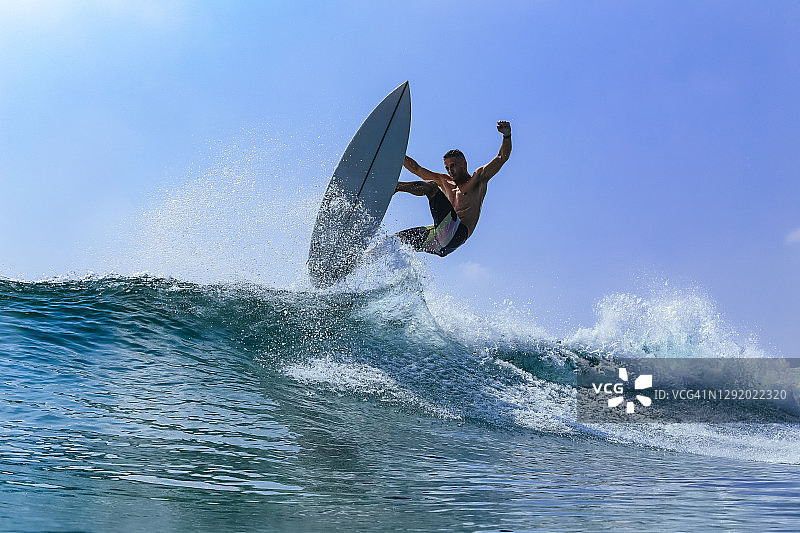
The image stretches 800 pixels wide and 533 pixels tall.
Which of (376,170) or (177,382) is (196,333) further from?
(376,170)

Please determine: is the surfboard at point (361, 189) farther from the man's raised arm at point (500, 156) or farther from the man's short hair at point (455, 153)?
the man's raised arm at point (500, 156)

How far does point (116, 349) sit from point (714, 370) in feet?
29.8

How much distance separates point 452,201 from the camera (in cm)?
753

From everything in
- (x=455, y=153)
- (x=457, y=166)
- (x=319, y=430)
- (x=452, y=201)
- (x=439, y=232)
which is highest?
(x=455, y=153)

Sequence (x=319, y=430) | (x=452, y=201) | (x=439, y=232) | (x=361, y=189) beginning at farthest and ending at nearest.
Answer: (x=452, y=201), (x=439, y=232), (x=361, y=189), (x=319, y=430)

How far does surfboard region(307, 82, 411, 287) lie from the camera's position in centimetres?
729

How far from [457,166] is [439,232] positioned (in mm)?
927

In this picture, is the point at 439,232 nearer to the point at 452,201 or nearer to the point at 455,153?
the point at 452,201

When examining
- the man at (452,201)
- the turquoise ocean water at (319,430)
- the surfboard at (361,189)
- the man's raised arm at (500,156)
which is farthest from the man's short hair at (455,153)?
the turquoise ocean water at (319,430)

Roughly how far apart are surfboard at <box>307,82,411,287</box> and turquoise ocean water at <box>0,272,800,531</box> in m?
0.53

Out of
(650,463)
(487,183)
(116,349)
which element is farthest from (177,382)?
(487,183)

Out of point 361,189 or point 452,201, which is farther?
point 452,201

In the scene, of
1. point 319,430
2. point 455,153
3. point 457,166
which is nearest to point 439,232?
point 457,166

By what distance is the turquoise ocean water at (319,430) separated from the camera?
79.4 inches
